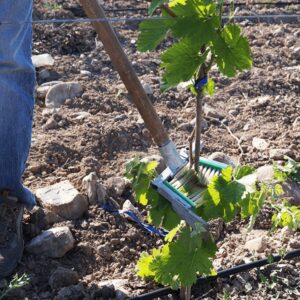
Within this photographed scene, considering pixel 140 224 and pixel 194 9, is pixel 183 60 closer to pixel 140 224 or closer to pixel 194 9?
pixel 194 9

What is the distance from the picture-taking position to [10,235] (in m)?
2.69

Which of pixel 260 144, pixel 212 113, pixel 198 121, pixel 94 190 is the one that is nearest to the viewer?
pixel 198 121

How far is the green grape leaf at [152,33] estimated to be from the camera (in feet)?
6.66

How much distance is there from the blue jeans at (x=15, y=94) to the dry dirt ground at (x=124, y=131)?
0.67ft

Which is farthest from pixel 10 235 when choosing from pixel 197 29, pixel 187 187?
pixel 197 29

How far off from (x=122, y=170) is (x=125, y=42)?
170cm

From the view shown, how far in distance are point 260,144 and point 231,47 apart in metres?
1.61

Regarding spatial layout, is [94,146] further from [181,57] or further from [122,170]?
[181,57]

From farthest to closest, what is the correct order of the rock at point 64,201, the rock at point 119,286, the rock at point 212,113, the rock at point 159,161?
the rock at point 212,113 < the rock at point 159,161 < the rock at point 64,201 < the rock at point 119,286

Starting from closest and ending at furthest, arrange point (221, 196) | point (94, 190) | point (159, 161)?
point (221, 196) → point (94, 190) → point (159, 161)

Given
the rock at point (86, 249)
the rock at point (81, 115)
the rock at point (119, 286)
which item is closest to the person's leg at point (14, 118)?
the rock at point (86, 249)

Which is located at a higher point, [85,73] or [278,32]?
[278,32]

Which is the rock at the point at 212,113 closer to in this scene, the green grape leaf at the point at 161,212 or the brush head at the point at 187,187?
the brush head at the point at 187,187

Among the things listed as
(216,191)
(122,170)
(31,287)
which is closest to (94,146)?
(122,170)
